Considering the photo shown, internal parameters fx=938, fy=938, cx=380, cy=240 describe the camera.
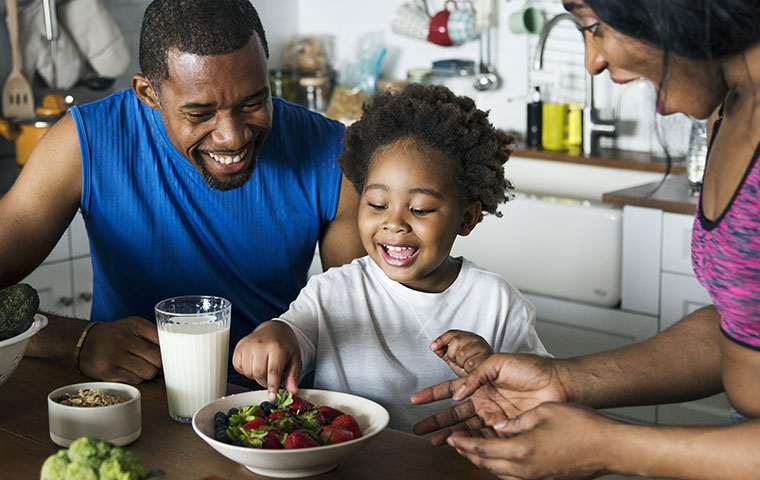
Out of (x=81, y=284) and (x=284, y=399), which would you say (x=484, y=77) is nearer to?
(x=81, y=284)

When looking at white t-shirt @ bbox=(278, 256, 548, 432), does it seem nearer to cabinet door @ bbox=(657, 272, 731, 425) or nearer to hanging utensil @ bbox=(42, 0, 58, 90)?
cabinet door @ bbox=(657, 272, 731, 425)

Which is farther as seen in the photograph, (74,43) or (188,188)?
(74,43)

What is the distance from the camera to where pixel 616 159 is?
323 cm

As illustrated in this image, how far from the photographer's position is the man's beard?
1771mm

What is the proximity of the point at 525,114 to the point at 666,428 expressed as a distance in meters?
2.75

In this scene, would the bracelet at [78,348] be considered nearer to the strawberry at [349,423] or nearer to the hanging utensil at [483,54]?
the strawberry at [349,423]

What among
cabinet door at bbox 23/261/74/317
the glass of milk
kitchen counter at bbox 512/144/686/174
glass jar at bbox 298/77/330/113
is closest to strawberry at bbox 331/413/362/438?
the glass of milk

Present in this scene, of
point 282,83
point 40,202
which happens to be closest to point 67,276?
point 282,83

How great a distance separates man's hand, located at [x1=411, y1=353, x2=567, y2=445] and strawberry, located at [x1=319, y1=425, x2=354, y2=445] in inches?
6.0

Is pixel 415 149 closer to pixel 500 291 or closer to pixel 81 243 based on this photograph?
pixel 500 291

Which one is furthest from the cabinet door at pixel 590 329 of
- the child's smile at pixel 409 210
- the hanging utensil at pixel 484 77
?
the child's smile at pixel 409 210

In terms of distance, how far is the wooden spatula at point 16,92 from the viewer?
339 cm

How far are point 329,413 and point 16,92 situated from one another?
259 cm

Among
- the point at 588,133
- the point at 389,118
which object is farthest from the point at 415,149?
the point at 588,133
